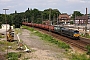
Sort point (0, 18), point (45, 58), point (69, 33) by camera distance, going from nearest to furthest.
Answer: point (45, 58) < point (69, 33) < point (0, 18)

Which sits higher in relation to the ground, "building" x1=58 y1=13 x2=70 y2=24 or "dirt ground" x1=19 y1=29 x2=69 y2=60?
"building" x1=58 y1=13 x2=70 y2=24

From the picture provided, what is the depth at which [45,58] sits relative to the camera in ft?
66.7

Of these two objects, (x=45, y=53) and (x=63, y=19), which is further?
(x=63, y=19)

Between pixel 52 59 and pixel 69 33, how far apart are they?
22512 mm

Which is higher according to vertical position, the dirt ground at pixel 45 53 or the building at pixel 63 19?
the building at pixel 63 19

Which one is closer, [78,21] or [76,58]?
[76,58]

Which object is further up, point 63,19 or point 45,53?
point 63,19

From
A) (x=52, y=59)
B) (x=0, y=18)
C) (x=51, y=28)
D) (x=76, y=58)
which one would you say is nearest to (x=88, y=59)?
(x=76, y=58)

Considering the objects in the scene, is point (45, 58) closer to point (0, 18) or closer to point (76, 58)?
point (76, 58)

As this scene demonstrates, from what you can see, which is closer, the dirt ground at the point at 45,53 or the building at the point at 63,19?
the dirt ground at the point at 45,53

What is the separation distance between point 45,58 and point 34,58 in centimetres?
106

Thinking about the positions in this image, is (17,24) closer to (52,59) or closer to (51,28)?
(51,28)

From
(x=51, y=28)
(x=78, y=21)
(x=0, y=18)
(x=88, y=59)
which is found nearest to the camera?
(x=88, y=59)

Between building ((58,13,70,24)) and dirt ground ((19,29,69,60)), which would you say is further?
building ((58,13,70,24))
